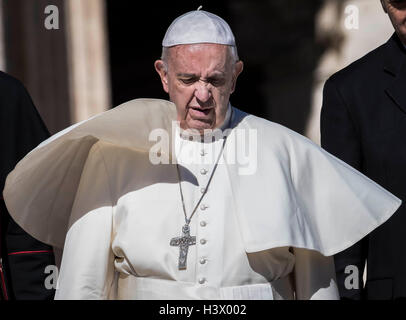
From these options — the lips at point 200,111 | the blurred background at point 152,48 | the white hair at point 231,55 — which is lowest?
the blurred background at point 152,48

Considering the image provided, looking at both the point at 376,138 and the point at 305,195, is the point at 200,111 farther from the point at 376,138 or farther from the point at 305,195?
the point at 376,138

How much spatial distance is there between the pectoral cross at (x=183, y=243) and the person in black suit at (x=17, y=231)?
80 centimetres

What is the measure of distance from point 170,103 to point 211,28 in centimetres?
34

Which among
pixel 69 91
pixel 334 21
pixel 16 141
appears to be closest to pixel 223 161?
pixel 16 141

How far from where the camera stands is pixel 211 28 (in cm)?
473

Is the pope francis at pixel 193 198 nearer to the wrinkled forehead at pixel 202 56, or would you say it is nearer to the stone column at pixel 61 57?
the wrinkled forehead at pixel 202 56

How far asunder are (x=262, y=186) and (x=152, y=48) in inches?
363

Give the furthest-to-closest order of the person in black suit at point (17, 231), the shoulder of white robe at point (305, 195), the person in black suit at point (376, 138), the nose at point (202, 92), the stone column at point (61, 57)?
the stone column at point (61, 57) < the person in black suit at point (17, 231) < the person in black suit at point (376, 138) < the shoulder of white robe at point (305, 195) < the nose at point (202, 92)

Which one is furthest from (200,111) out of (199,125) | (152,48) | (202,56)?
(152,48)

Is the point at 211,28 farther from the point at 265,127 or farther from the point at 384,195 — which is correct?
the point at 384,195

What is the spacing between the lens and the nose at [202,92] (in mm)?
4574

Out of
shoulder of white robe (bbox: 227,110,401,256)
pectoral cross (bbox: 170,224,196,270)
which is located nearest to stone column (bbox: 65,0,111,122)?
shoulder of white robe (bbox: 227,110,401,256)

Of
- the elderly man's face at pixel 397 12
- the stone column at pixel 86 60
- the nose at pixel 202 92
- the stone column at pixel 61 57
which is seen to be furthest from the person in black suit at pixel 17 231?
the stone column at pixel 86 60

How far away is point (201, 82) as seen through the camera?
4.61 metres
